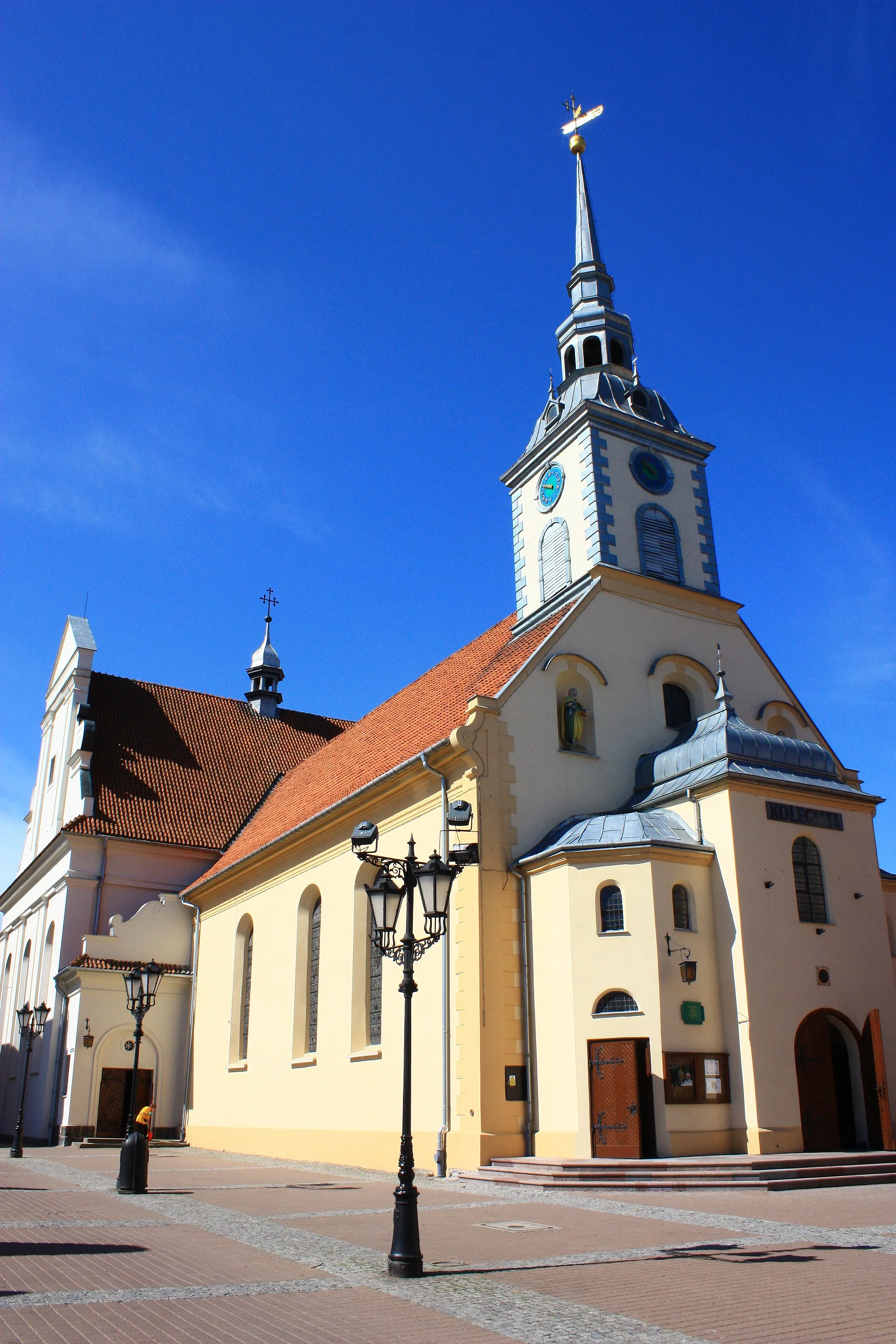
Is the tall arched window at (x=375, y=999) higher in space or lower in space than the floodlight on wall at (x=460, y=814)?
lower

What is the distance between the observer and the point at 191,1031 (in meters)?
32.6

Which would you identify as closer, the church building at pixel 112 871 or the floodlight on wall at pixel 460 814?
the floodlight on wall at pixel 460 814

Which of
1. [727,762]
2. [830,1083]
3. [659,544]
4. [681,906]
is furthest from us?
[659,544]

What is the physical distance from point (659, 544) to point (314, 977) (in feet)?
43.9

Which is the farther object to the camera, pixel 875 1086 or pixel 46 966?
pixel 46 966

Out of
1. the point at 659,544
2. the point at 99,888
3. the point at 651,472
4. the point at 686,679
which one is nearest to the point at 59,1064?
the point at 99,888

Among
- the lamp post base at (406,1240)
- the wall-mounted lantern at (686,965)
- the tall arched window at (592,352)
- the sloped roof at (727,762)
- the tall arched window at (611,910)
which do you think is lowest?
the lamp post base at (406,1240)

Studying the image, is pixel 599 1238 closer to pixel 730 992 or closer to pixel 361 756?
pixel 730 992

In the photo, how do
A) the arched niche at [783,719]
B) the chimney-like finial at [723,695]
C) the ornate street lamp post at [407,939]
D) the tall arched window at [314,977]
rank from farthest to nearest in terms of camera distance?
the tall arched window at [314,977] → the arched niche at [783,719] → the chimney-like finial at [723,695] → the ornate street lamp post at [407,939]

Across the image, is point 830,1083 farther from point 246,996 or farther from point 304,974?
point 246,996

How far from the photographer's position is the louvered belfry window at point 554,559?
25.8 metres

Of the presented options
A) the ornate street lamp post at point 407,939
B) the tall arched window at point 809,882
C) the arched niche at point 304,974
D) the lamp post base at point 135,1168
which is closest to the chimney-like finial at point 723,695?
the tall arched window at point 809,882

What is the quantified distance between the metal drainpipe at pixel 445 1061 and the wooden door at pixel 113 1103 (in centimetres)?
1495

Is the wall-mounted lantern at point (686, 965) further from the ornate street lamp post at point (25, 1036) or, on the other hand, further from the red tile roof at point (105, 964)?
the red tile roof at point (105, 964)
